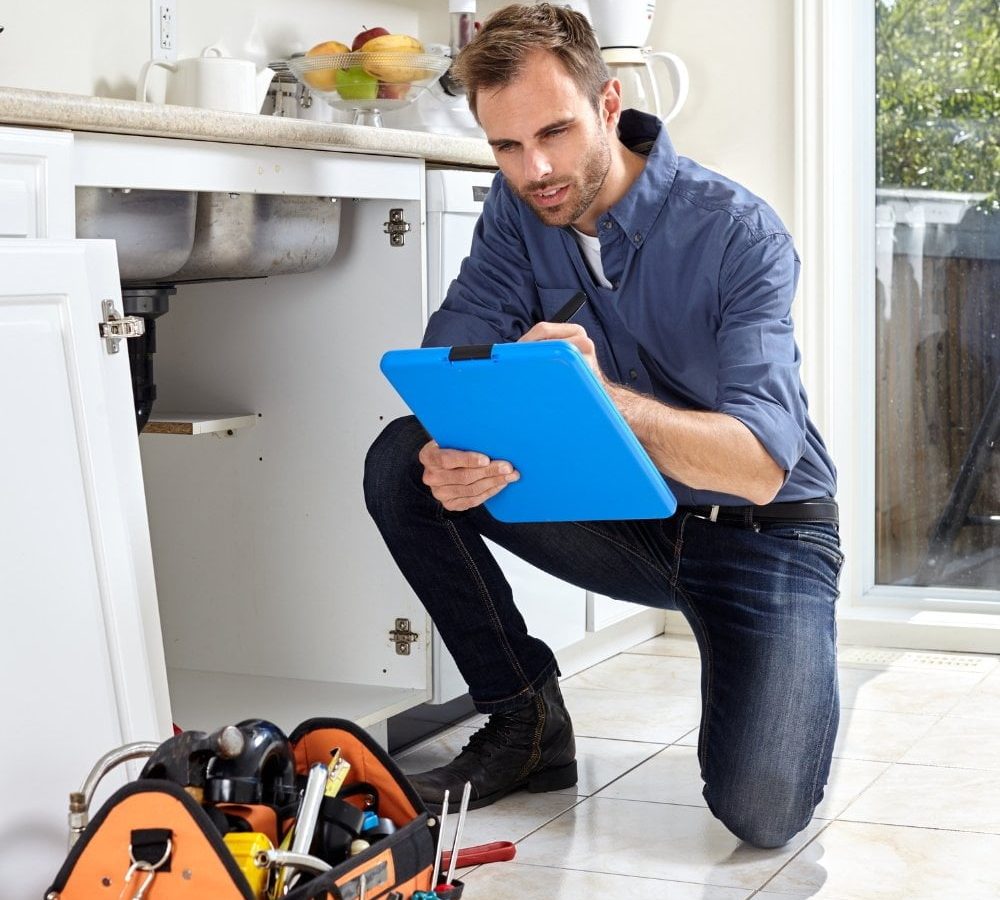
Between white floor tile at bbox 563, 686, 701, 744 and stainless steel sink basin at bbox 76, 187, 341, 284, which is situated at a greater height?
stainless steel sink basin at bbox 76, 187, 341, 284

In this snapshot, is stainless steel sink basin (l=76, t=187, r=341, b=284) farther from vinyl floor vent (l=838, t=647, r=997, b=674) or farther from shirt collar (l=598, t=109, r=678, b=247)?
vinyl floor vent (l=838, t=647, r=997, b=674)

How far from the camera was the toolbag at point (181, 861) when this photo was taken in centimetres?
118

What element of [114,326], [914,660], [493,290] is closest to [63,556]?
[114,326]

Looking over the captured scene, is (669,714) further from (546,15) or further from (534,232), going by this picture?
(546,15)

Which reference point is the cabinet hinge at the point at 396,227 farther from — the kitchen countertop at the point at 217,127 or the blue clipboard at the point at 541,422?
the blue clipboard at the point at 541,422

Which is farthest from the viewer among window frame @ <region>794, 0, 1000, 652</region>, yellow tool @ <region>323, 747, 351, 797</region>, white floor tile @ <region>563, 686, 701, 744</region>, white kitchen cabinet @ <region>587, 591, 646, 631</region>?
window frame @ <region>794, 0, 1000, 652</region>

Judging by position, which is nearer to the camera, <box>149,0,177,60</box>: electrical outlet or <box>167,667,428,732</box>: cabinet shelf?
<box>167,667,428,732</box>: cabinet shelf

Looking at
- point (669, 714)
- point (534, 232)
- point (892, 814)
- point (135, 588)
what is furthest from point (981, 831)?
point (135, 588)

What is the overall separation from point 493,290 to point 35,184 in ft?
2.17

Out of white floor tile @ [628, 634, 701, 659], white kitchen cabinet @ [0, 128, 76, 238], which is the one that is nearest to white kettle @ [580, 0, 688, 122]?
white floor tile @ [628, 634, 701, 659]

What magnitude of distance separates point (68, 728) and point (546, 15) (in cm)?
102

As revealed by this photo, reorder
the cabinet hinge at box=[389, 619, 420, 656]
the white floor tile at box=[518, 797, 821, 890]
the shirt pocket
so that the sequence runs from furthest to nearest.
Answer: the cabinet hinge at box=[389, 619, 420, 656] < the shirt pocket < the white floor tile at box=[518, 797, 821, 890]

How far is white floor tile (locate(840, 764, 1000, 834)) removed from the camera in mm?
1951

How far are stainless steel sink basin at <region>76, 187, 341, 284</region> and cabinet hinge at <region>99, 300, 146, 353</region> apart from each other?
5.9 inches
